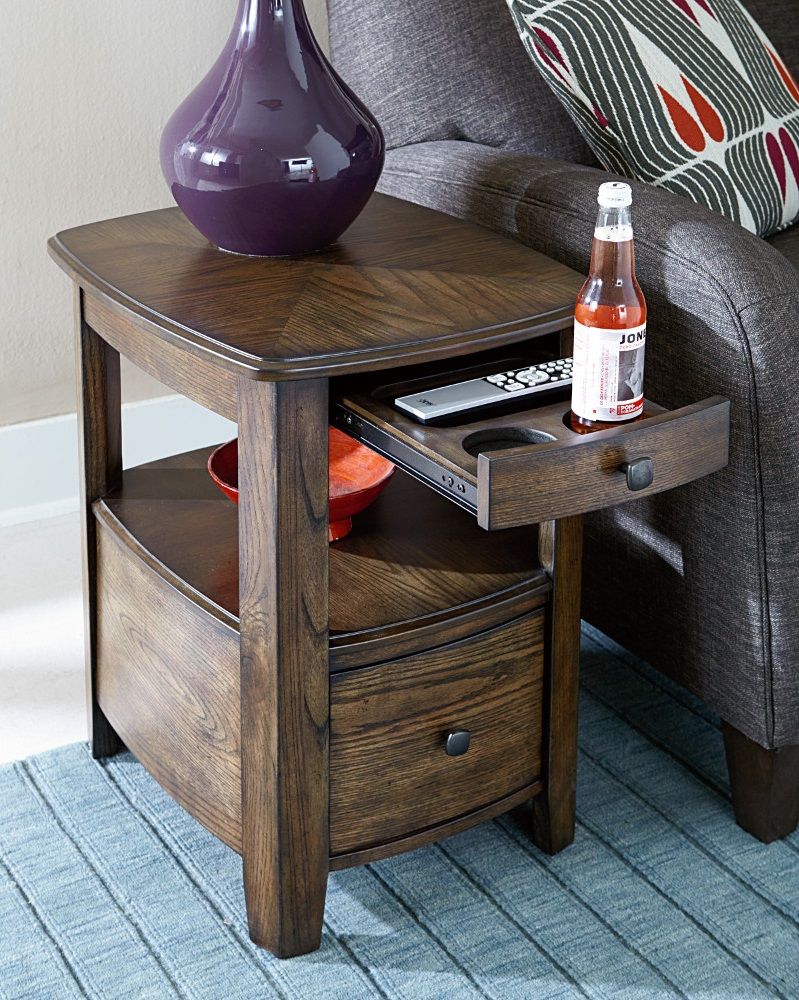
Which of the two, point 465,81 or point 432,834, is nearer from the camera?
point 432,834

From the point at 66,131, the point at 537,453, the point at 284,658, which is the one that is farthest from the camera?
the point at 66,131

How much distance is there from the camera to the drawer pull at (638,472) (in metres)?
0.97

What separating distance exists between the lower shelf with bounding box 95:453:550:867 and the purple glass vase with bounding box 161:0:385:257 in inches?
11.8

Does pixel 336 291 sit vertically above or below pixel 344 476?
above

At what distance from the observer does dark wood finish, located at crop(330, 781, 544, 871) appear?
3.89 feet

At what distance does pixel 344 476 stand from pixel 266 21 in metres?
0.42

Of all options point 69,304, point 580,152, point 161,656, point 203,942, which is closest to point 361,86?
point 580,152

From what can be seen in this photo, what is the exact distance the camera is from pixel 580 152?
5.34 ft

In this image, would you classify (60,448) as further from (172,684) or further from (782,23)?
(782,23)

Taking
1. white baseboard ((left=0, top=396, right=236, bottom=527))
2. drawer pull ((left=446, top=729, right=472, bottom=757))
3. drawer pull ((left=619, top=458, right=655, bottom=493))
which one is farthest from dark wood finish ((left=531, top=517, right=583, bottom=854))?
white baseboard ((left=0, top=396, right=236, bottom=527))

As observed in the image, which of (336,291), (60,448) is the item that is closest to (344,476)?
(336,291)

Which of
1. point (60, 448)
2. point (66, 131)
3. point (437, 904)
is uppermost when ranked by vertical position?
point (66, 131)

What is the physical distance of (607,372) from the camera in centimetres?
99

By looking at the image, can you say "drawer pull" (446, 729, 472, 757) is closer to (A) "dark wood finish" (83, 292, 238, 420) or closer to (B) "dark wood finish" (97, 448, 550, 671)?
(B) "dark wood finish" (97, 448, 550, 671)
